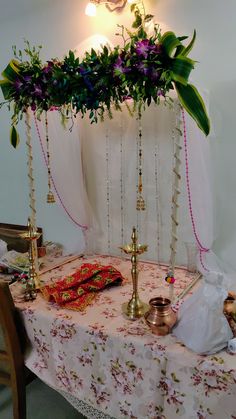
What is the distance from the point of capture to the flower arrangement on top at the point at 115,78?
124 cm

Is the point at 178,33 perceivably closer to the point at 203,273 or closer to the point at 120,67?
the point at 120,67

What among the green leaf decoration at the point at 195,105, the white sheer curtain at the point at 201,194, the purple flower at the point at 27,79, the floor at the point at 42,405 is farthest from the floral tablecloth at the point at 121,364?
the purple flower at the point at 27,79

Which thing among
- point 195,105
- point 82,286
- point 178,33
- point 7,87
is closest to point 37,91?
point 7,87

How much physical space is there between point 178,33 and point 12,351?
1.88 metres

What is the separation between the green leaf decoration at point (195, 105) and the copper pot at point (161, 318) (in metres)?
0.69

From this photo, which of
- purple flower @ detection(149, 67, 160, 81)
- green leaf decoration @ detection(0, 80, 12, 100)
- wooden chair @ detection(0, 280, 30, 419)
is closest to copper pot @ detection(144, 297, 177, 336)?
wooden chair @ detection(0, 280, 30, 419)

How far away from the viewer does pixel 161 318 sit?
1292 millimetres

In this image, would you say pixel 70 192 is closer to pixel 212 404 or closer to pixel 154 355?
pixel 154 355

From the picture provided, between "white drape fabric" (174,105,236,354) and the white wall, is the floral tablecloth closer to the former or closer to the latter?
"white drape fabric" (174,105,236,354)

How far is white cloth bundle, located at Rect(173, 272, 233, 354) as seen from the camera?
1.16 meters

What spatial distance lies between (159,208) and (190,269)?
0.42 meters

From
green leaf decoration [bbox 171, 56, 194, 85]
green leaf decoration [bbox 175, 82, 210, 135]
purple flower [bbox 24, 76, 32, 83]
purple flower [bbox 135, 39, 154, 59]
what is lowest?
green leaf decoration [bbox 175, 82, 210, 135]

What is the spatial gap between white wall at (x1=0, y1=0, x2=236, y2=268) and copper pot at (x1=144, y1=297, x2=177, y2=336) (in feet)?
2.52

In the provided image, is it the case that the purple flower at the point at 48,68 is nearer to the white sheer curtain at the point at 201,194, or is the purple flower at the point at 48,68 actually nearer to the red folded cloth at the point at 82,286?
the white sheer curtain at the point at 201,194
